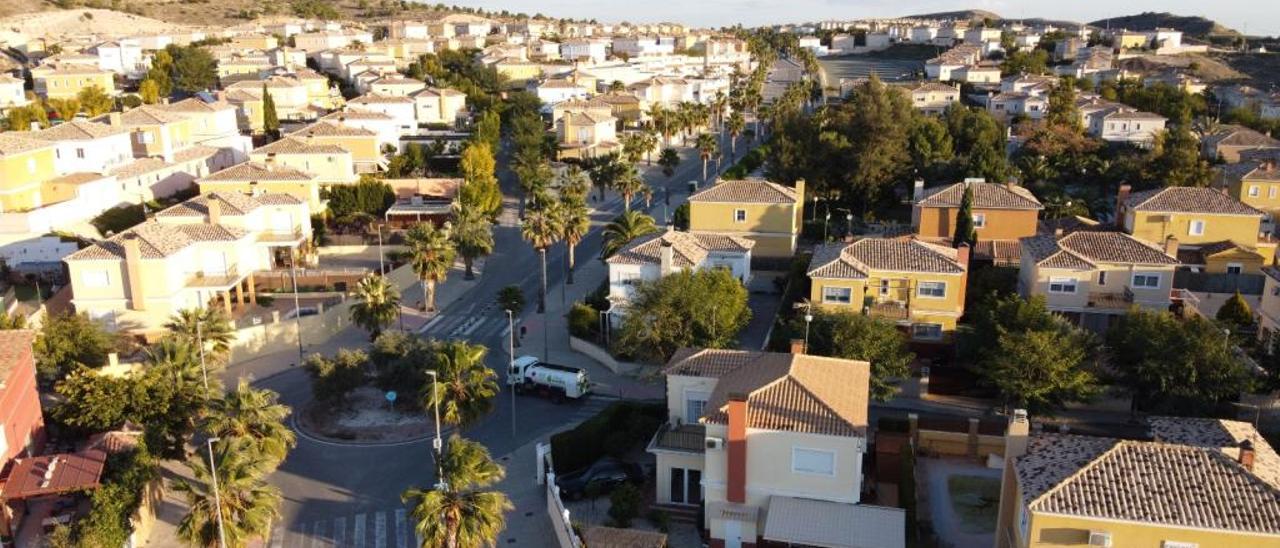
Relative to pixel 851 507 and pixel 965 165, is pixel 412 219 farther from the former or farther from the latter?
pixel 851 507

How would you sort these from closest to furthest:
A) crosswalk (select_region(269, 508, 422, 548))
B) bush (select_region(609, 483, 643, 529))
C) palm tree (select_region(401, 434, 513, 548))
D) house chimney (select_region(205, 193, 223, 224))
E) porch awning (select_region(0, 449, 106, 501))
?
palm tree (select_region(401, 434, 513, 548))
porch awning (select_region(0, 449, 106, 501))
crosswalk (select_region(269, 508, 422, 548))
bush (select_region(609, 483, 643, 529))
house chimney (select_region(205, 193, 223, 224))

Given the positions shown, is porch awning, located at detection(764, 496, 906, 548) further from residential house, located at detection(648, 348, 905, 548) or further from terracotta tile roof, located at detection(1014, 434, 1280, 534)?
terracotta tile roof, located at detection(1014, 434, 1280, 534)

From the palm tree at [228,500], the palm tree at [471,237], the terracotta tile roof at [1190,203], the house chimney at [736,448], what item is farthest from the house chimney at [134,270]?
the terracotta tile roof at [1190,203]

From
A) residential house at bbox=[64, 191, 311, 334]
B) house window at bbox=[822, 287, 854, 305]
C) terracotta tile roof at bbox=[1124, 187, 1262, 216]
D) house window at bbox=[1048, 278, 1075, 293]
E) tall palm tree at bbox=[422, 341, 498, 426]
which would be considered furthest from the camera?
terracotta tile roof at bbox=[1124, 187, 1262, 216]

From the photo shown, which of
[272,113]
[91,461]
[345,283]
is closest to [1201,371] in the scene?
[91,461]

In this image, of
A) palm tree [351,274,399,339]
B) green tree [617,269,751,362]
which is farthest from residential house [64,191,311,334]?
green tree [617,269,751,362]

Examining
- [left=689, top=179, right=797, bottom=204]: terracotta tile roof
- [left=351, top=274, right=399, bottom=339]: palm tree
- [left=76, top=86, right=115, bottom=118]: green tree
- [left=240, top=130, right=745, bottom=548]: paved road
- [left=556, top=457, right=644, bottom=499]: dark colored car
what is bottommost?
[left=240, top=130, right=745, bottom=548]: paved road

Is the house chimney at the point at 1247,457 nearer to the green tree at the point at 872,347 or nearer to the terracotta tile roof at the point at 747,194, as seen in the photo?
the green tree at the point at 872,347

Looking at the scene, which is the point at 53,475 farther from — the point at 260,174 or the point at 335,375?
the point at 260,174
